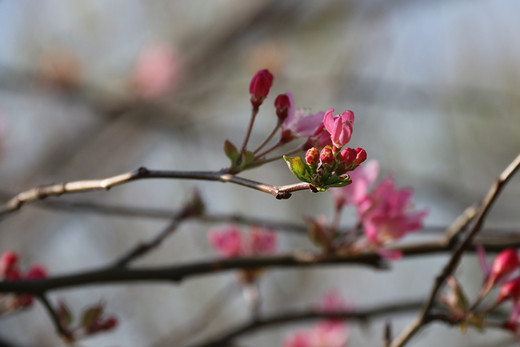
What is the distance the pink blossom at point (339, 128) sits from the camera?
28.4 inches

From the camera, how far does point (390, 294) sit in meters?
7.06

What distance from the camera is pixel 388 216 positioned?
3.96ft

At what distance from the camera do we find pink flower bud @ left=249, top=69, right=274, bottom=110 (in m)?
0.90

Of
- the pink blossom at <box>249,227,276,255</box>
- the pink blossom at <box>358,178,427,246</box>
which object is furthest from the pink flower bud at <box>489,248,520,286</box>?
the pink blossom at <box>249,227,276,255</box>

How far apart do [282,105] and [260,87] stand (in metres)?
0.05

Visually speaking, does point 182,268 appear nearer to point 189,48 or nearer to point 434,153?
point 189,48

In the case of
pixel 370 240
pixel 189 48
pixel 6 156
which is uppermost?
pixel 189 48

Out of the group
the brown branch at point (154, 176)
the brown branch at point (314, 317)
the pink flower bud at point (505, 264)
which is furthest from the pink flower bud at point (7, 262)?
the pink flower bud at point (505, 264)

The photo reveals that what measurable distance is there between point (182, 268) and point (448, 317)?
0.58 m

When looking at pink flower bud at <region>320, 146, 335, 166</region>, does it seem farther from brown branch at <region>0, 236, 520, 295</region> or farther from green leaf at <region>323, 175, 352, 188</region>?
brown branch at <region>0, 236, 520, 295</region>

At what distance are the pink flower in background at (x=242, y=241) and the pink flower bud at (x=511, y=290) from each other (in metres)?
0.75

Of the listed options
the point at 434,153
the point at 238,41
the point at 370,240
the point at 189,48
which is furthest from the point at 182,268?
the point at 434,153

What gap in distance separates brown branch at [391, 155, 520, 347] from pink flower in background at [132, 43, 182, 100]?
422 centimetres

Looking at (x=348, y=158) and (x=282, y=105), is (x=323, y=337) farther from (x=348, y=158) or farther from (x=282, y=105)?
(x=348, y=158)
